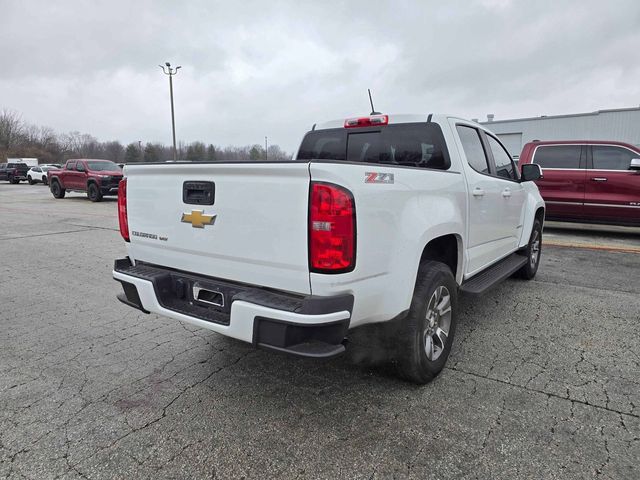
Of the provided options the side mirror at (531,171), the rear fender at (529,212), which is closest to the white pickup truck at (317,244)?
the side mirror at (531,171)

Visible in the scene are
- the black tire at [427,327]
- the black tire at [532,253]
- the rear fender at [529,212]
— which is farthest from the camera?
the black tire at [532,253]

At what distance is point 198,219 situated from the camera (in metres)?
2.60

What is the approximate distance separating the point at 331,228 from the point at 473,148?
2331 mm

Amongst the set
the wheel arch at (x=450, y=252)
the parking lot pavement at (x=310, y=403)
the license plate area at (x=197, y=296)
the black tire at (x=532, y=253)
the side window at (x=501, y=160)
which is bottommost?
the parking lot pavement at (x=310, y=403)

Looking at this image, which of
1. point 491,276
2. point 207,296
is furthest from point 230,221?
point 491,276

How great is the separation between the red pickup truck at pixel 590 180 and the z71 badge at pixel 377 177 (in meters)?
8.23

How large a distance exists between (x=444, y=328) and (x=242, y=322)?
1.56 m

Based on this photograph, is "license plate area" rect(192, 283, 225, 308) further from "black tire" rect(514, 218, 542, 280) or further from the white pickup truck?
"black tire" rect(514, 218, 542, 280)

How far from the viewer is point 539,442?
7.44 ft

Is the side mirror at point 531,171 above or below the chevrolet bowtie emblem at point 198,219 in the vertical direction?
above

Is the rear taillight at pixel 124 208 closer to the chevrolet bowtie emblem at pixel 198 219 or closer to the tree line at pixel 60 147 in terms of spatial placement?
the chevrolet bowtie emblem at pixel 198 219

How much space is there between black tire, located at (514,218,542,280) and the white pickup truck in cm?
192

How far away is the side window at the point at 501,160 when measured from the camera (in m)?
4.36

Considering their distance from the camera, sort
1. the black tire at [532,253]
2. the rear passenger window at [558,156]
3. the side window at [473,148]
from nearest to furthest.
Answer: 1. the side window at [473,148]
2. the black tire at [532,253]
3. the rear passenger window at [558,156]
